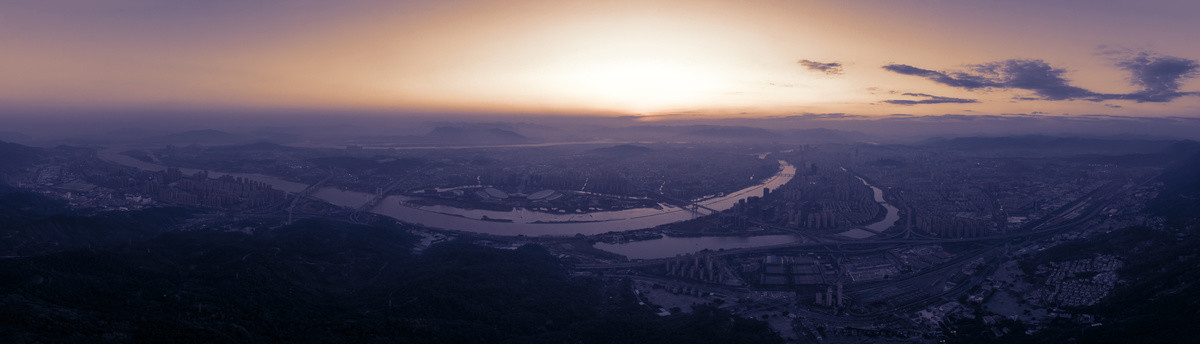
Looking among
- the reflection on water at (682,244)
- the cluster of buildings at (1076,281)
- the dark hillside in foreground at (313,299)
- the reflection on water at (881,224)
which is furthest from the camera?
the reflection on water at (881,224)

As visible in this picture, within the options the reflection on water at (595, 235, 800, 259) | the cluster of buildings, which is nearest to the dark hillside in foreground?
the reflection on water at (595, 235, 800, 259)

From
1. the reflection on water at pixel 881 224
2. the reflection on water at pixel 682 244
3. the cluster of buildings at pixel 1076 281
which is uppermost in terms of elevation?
the cluster of buildings at pixel 1076 281

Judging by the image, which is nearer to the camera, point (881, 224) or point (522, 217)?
point (881, 224)

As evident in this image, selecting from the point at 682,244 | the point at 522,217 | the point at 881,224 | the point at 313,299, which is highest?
the point at 313,299

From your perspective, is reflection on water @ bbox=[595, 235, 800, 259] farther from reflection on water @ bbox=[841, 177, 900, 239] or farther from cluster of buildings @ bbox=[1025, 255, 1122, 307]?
cluster of buildings @ bbox=[1025, 255, 1122, 307]

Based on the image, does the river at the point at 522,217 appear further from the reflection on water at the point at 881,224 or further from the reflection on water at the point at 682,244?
the reflection on water at the point at 881,224

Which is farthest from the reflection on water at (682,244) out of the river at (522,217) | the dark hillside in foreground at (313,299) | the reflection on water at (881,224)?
the dark hillside in foreground at (313,299)

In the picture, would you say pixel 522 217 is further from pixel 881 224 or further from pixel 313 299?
pixel 881 224

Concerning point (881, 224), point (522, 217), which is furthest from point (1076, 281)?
point (522, 217)

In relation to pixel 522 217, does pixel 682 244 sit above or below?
below

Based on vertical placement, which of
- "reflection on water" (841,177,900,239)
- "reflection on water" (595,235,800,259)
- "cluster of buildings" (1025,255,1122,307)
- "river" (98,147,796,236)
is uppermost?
"cluster of buildings" (1025,255,1122,307)

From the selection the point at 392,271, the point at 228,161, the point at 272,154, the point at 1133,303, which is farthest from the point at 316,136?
the point at 1133,303
